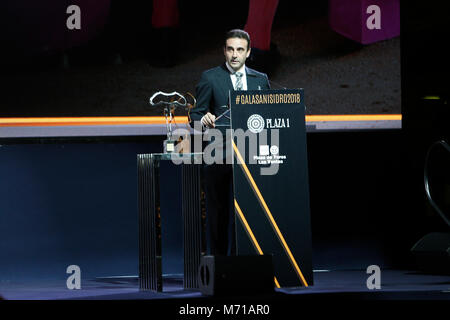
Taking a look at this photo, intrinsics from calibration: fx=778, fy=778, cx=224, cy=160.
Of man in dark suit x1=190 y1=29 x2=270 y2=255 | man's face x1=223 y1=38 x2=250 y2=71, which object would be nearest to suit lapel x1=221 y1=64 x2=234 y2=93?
man in dark suit x1=190 y1=29 x2=270 y2=255

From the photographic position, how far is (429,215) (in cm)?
668

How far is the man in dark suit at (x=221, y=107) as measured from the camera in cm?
493

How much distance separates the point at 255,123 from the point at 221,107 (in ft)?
1.11

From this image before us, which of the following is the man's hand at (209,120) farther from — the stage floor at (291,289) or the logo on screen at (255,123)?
the stage floor at (291,289)

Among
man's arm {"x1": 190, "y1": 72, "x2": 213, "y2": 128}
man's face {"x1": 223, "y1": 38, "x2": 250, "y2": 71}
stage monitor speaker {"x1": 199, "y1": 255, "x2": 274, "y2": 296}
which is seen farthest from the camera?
man's arm {"x1": 190, "y1": 72, "x2": 213, "y2": 128}

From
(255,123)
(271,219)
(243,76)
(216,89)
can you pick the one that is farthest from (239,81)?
(271,219)

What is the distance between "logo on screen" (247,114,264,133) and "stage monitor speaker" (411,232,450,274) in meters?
1.50

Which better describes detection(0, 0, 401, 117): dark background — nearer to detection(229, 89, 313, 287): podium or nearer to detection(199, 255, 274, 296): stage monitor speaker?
detection(229, 89, 313, 287): podium

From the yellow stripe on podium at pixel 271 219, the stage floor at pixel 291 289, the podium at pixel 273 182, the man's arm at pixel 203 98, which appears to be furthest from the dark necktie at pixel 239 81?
the stage floor at pixel 291 289

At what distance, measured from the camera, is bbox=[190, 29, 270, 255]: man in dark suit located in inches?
194

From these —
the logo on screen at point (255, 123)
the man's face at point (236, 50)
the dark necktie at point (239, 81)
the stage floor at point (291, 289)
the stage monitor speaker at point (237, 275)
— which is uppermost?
the man's face at point (236, 50)

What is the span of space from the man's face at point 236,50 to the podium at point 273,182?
299mm

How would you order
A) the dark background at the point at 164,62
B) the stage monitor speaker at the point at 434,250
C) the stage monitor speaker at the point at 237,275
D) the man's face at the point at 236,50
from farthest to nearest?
the dark background at the point at 164,62 → the stage monitor speaker at the point at 434,250 → the man's face at the point at 236,50 → the stage monitor speaker at the point at 237,275
